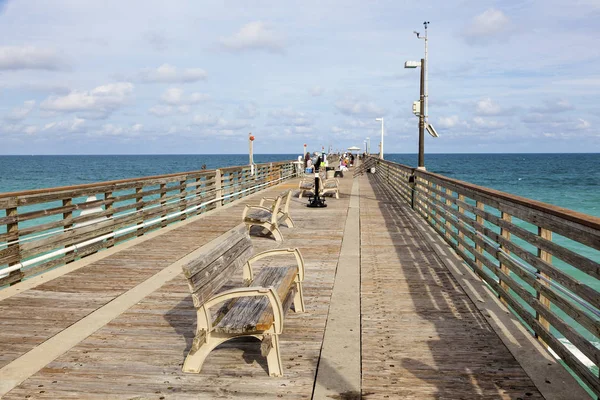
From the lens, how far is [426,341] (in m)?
4.71

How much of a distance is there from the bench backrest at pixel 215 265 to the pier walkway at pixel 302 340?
2.07 feet

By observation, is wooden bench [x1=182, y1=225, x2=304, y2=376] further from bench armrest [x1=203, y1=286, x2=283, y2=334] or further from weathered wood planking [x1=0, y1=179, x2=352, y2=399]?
weathered wood planking [x1=0, y1=179, x2=352, y2=399]

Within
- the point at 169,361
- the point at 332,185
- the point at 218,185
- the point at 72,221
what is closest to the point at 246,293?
the point at 169,361

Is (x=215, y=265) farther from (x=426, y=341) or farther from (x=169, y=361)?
(x=426, y=341)

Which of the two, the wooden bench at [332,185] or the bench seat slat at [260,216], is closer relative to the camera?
the bench seat slat at [260,216]

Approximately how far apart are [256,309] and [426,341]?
1608 millimetres

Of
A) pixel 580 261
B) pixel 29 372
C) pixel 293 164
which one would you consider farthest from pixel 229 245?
pixel 293 164

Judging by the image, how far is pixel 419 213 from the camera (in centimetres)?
1447

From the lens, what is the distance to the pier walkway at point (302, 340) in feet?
12.6

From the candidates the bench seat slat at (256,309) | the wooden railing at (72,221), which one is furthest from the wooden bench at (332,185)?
the bench seat slat at (256,309)

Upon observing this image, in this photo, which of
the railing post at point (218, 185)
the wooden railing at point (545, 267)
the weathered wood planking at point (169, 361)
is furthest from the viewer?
the railing post at point (218, 185)

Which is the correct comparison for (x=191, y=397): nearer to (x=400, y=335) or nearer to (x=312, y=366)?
(x=312, y=366)

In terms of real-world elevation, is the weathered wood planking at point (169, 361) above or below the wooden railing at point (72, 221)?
below

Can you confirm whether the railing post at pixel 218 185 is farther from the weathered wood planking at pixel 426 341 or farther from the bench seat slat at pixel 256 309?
the bench seat slat at pixel 256 309
